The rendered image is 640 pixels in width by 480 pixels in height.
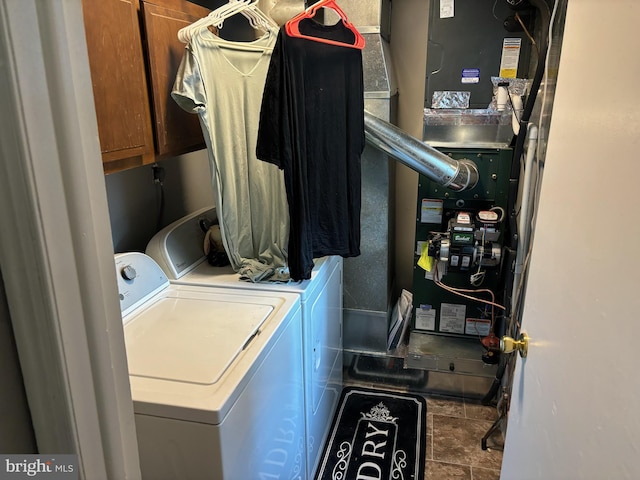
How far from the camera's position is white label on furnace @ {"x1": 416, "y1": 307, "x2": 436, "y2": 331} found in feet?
8.57

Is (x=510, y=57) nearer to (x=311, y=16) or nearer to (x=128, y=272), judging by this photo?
(x=311, y=16)

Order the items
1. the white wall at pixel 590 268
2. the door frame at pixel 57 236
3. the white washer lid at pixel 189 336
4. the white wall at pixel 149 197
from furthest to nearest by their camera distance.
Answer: the white wall at pixel 149 197
the white washer lid at pixel 189 336
the white wall at pixel 590 268
the door frame at pixel 57 236

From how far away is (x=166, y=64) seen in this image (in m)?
1.70

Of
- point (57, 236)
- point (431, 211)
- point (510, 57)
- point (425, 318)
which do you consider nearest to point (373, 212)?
point (431, 211)

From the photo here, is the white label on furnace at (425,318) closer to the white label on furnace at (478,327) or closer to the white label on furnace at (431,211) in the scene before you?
the white label on furnace at (478,327)

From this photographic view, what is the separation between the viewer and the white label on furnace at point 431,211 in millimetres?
2389

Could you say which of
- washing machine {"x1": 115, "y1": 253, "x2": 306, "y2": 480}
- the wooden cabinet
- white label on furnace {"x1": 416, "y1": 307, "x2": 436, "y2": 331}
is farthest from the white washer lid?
white label on furnace {"x1": 416, "y1": 307, "x2": 436, "y2": 331}

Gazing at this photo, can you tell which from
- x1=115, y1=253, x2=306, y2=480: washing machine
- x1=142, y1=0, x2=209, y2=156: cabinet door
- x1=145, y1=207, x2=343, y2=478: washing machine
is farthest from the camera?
A: x1=145, y1=207, x2=343, y2=478: washing machine

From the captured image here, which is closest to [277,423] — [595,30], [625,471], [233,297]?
[233,297]

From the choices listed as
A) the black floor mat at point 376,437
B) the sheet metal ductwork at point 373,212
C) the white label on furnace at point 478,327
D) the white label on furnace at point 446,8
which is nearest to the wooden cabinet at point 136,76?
the sheet metal ductwork at point 373,212

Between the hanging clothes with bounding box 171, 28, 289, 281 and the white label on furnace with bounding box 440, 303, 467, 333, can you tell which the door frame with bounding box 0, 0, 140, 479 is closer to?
the hanging clothes with bounding box 171, 28, 289, 281

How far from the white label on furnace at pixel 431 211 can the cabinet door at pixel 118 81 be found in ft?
4.49

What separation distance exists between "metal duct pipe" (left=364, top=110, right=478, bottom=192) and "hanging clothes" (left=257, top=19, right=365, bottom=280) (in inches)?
6.0

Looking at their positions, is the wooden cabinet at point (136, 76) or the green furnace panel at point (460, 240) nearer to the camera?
the wooden cabinet at point (136, 76)
